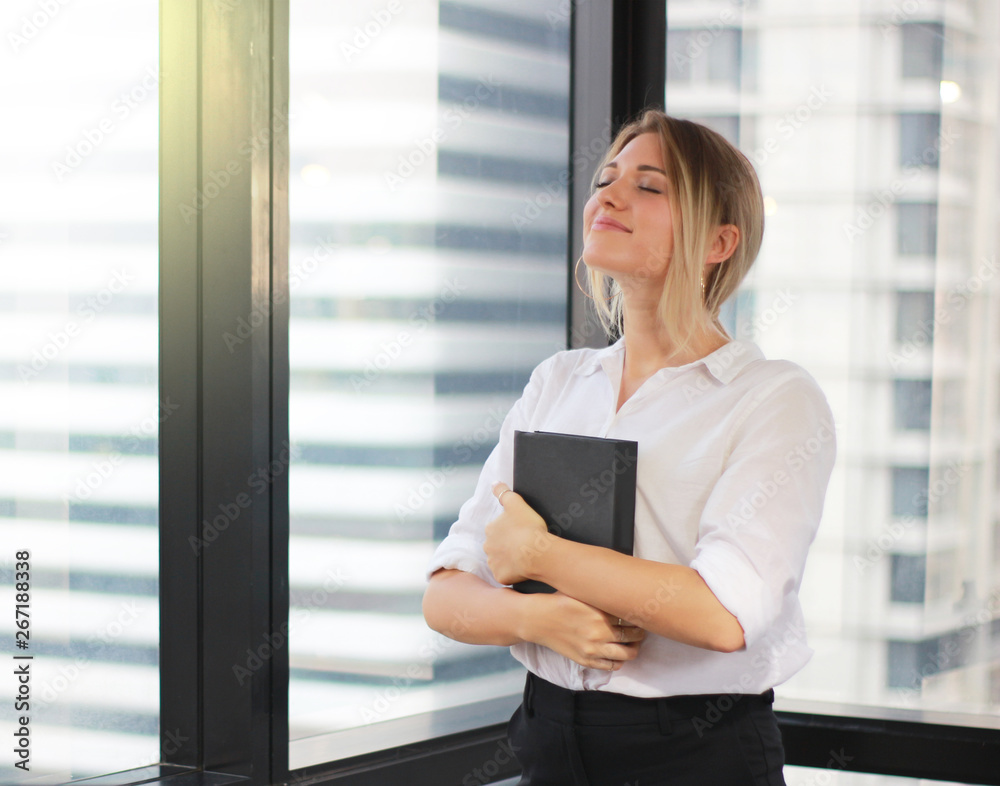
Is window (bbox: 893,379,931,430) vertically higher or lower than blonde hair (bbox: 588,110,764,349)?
lower

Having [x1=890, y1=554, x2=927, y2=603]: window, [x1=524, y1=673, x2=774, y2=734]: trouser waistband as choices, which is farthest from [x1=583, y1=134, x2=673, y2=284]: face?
[x1=890, y1=554, x2=927, y2=603]: window

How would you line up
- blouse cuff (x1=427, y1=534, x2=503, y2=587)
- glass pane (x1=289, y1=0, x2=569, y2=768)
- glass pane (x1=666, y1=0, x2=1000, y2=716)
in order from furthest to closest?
glass pane (x1=666, y1=0, x2=1000, y2=716) → glass pane (x1=289, y1=0, x2=569, y2=768) → blouse cuff (x1=427, y1=534, x2=503, y2=587)

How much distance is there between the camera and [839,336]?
1.99 meters

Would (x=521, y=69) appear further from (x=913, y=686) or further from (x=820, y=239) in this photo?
(x=913, y=686)

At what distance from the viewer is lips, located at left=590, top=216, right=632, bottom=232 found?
140 cm

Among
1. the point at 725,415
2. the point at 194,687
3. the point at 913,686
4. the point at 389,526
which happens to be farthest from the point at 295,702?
the point at 913,686

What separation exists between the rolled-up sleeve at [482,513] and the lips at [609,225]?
26cm

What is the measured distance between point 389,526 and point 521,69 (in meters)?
1.04

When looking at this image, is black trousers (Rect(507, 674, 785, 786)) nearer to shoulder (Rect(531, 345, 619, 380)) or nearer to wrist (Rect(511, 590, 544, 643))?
wrist (Rect(511, 590, 544, 643))

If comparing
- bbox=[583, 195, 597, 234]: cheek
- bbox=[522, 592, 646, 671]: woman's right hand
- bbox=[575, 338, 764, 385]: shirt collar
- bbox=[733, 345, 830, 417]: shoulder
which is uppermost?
bbox=[583, 195, 597, 234]: cheek

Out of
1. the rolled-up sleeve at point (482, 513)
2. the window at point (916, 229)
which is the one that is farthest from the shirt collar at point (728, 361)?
the window at point (916, 229)

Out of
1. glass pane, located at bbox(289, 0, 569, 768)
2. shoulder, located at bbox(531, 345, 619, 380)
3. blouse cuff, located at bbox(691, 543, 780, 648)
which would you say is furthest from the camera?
glass pane, located at bbox(289, 0, 569, 768)

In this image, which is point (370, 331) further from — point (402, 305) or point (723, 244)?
point (723, 244)

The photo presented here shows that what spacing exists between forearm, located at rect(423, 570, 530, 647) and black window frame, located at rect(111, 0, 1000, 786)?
36cm
